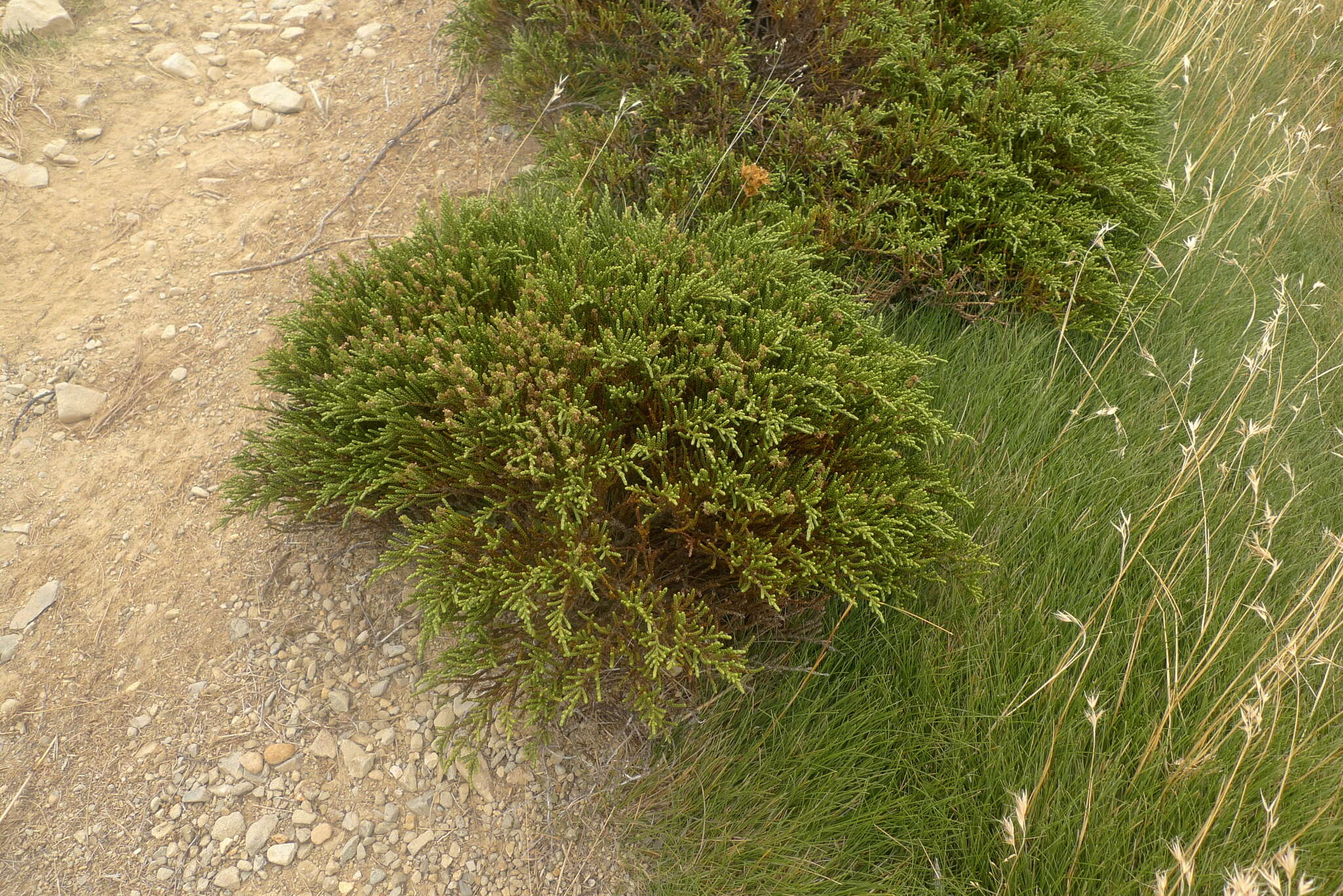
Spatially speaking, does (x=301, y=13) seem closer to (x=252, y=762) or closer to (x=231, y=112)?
(x=231, y=112)

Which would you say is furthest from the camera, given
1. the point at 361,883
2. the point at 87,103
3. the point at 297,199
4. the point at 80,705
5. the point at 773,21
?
the point at 87,103

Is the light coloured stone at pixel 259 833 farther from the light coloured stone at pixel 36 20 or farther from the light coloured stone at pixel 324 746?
the light coloured stone at pixel 36 20

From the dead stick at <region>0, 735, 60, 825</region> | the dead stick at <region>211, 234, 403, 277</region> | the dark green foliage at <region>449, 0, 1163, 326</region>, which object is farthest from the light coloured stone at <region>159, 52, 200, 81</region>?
the dead stick at <region>0, 735, 60, 825</region>

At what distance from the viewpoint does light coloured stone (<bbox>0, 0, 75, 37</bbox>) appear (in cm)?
486

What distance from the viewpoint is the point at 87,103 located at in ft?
15.4

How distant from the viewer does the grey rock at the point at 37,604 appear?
2.84 m

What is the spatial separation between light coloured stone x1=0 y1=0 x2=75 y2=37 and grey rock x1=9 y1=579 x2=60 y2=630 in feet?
13.4

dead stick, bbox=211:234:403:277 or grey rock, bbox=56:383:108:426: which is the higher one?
dead stick, bbox=211:234:403:277

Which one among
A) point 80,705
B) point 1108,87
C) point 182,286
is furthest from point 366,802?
point 1108,87

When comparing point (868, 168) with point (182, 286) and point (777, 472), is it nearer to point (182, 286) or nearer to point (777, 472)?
point (777, 472)

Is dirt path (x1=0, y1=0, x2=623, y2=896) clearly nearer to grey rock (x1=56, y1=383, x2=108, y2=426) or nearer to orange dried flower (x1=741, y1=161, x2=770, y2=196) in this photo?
grey rock (x1=56, y1=383, x2=108, y2=426)

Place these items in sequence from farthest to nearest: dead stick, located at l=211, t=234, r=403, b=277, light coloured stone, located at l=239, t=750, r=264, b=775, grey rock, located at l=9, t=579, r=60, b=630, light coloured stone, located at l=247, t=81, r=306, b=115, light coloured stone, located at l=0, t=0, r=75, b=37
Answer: light coloured stone, located at l=0, t=0, r=75, b=37, light coloured stone, located at l=247, t=81, r=306, b=115, dead stick, located at l=211, t=234, r=403, b=277, grey rock, located at l=9, t=579, r=60, b=630, light coloured stone, located at l=239, t=750, r=264, b=775

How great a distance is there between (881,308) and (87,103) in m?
4.88

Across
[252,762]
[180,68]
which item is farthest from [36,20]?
[252,762]
